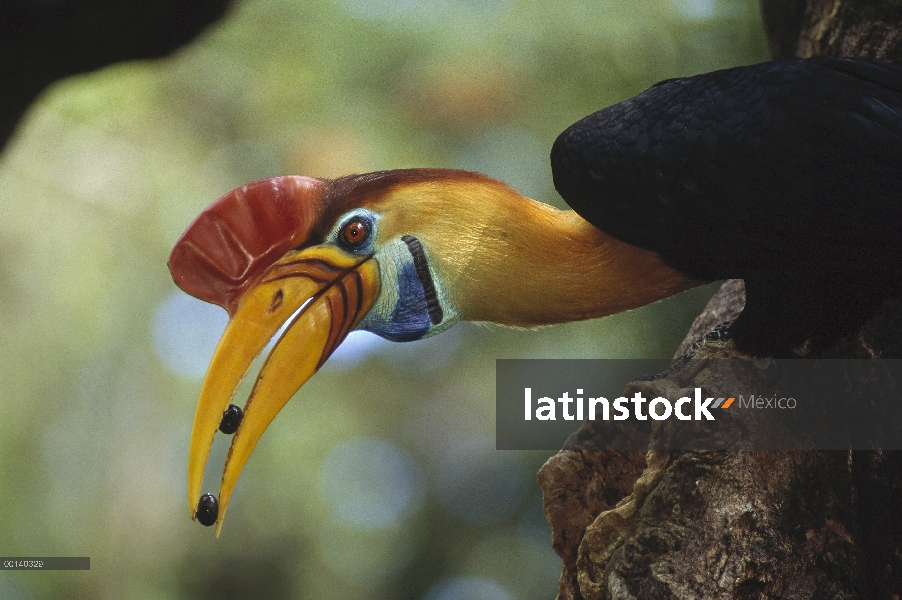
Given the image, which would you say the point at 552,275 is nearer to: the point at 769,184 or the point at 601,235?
the point at 601,235

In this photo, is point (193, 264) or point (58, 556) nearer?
point (193, 264)

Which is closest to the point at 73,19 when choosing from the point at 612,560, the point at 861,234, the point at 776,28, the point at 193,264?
the point at 193,264

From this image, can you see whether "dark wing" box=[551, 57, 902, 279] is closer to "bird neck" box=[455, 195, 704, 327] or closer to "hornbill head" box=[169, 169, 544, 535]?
"bird neck" box=[455, 195, 704, 327]

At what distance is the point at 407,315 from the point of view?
5.75ft

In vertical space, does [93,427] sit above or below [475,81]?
below

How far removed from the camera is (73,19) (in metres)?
1.23

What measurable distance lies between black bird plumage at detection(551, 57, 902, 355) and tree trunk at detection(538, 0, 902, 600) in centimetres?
15

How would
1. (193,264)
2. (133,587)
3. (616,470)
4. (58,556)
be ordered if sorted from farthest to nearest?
(133,587) → (58,556) → (616,470) → (193,264)


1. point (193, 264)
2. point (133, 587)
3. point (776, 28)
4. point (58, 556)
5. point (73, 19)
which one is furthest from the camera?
point (133, 587)

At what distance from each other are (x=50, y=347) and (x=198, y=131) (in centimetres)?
106

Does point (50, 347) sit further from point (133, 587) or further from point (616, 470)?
point (616, 470)

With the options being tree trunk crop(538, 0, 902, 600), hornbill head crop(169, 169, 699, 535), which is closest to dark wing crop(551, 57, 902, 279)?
hornbill head crop(169, 169, 699, 535)

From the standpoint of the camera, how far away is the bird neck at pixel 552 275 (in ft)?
5.74

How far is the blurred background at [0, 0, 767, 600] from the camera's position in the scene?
3508 mm
